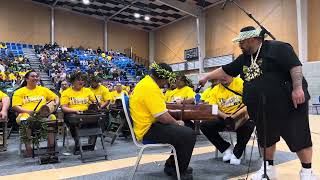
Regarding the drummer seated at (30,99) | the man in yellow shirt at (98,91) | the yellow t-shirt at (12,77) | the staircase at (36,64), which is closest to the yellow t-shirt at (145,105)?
the drummer seated at (30,99)

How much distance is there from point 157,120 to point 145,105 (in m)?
0.19

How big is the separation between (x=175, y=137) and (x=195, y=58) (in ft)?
53.5

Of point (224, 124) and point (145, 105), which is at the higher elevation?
point (145, 105)

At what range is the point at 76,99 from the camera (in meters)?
4.75

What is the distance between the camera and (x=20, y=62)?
1437 cm

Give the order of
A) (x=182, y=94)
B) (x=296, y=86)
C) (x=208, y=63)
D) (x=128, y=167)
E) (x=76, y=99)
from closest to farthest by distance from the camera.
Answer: (x=296, y=86), (x=128, y=167), (x=76, y=99), (x=182, y=94), (x=208, y=63)

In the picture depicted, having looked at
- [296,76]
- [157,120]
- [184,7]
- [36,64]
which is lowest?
[157,120]

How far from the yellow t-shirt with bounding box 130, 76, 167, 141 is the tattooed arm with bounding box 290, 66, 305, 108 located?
1.08 metres

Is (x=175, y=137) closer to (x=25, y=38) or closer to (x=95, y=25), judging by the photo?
(x=25, y=38)

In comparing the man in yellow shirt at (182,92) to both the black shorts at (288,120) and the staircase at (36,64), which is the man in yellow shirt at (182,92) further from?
Answer: the staircase at (36,64)

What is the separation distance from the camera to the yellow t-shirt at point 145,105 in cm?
275

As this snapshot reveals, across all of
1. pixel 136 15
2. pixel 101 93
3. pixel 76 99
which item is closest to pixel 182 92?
pixel 101 93

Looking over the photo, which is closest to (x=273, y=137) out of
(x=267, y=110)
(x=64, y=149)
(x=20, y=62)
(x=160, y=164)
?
(x=267, y=110)

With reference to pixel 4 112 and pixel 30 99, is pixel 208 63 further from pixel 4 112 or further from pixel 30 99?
pixel 4 112
